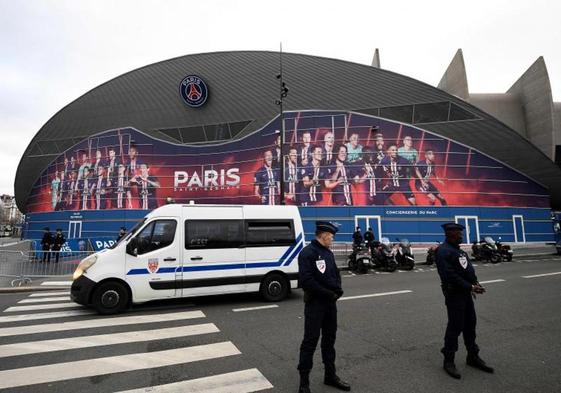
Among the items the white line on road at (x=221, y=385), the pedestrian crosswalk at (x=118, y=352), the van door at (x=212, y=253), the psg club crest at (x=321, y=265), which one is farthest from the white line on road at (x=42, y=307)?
the psg club crest at (x=321, y=265)

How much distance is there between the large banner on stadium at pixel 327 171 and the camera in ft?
83.6

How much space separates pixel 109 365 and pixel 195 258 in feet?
11.1

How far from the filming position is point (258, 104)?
30.4m

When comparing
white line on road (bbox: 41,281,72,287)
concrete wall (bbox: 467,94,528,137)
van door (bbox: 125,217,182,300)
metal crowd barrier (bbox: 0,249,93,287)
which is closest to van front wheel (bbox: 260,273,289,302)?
van door (bbox: 125,217,182,300)

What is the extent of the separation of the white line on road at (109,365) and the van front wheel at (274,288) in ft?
10.4

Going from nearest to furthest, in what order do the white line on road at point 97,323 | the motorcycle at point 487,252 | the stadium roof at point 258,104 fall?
the white line on road at point 97,323 < the motorcycle at point 487,252 < the stadium roof at point 258,104

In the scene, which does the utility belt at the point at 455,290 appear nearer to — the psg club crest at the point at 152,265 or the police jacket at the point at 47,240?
the psg club crest at the point at 152,265

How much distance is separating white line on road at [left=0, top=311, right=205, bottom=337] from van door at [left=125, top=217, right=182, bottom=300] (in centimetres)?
61

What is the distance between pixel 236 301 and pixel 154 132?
100 feet

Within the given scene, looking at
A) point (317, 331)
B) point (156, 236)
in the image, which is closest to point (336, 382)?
point (317, 331)

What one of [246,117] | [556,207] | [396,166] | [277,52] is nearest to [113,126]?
[246,117]

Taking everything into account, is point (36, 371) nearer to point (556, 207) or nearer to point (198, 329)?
point (198, 329)

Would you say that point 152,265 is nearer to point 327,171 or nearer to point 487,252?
point 487,252

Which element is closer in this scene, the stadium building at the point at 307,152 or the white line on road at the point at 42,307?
the white line on road at the point at 42,307
